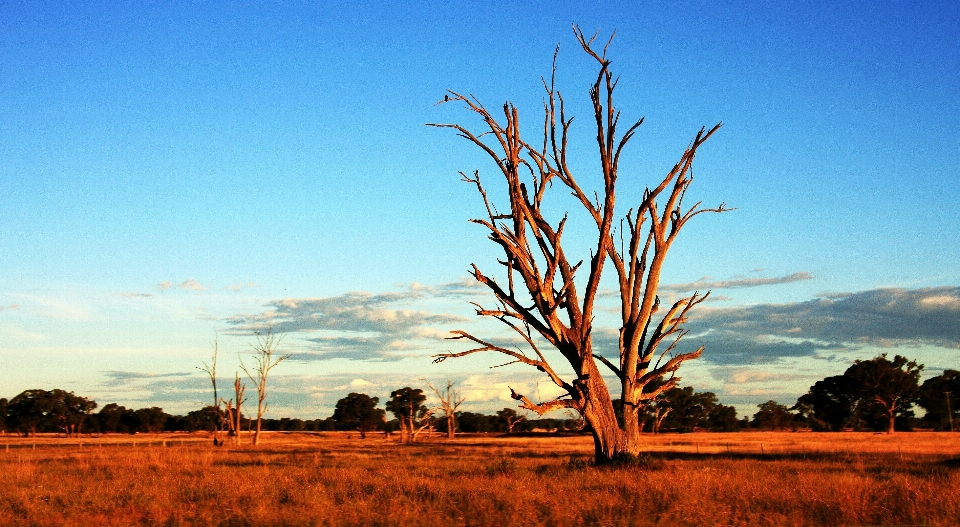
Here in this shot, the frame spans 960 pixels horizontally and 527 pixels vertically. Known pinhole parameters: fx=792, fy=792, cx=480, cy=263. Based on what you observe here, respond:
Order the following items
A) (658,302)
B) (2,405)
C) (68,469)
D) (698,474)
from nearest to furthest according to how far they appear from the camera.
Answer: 1. (698,474)
2. (658,302)
3. (68,469)
4. (2,405)

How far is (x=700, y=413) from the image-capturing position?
355 feet

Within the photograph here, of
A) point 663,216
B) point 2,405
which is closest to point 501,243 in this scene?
point 663,216

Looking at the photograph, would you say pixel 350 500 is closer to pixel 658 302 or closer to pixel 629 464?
pixel 629 464

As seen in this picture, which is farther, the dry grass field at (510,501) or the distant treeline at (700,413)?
the distant treeline at (700,413)

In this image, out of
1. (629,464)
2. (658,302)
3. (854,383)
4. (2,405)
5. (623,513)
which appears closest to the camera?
(623,513)

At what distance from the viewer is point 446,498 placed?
44.5 ft

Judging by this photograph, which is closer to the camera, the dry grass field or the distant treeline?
the dry grass field

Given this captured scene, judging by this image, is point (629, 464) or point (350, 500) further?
point (629, 464)

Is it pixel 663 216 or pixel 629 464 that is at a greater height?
pixel 663 216

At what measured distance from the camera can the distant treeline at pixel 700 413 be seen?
8731cm

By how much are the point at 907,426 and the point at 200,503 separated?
318 ft

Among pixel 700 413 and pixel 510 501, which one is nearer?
pixel 510 501

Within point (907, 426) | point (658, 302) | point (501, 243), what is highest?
point (501, 243)

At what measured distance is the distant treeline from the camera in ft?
Result: 286
